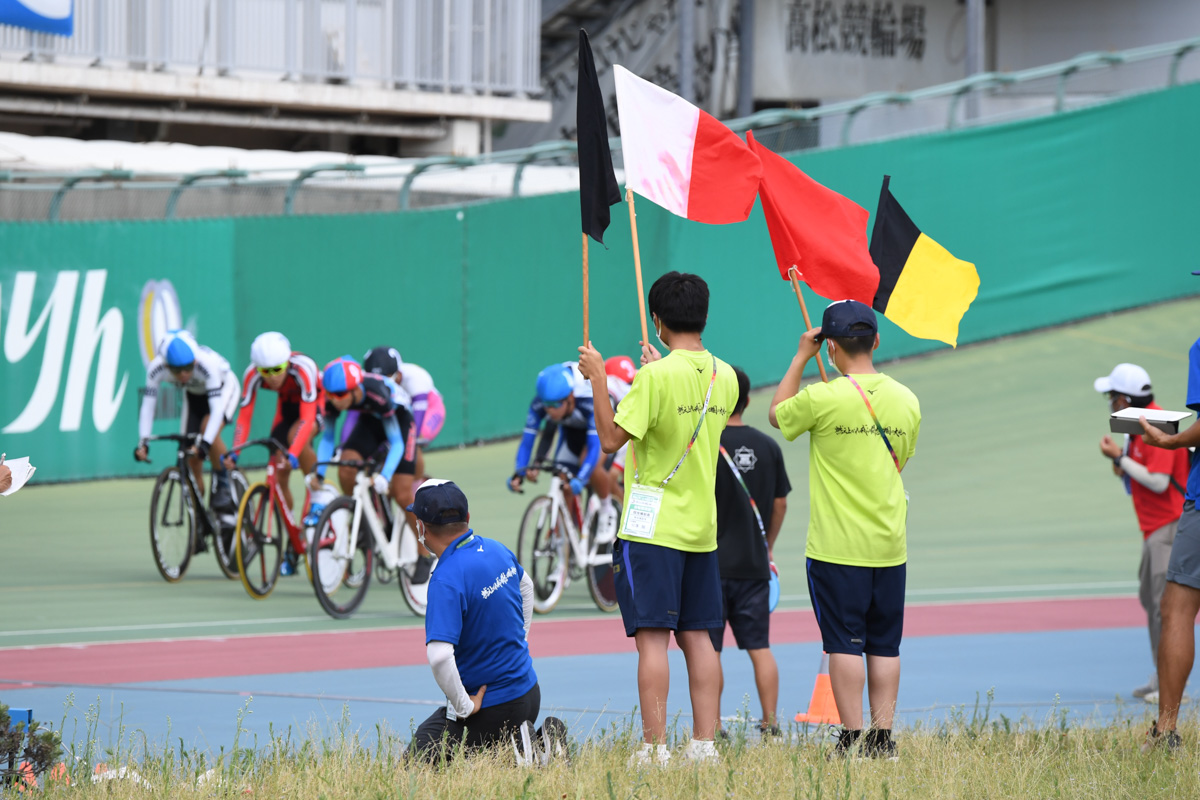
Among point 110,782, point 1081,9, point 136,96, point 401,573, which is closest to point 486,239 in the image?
point 136,96

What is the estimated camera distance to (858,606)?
671 centimetres

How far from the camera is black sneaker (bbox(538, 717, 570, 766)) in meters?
6.33

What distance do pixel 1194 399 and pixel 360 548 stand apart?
6705mm

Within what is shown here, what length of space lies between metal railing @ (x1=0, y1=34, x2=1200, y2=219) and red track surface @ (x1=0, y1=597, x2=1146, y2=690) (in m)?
9.09

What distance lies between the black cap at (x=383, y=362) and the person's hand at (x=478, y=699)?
19.4ft

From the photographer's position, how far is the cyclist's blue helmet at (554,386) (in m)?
11.4

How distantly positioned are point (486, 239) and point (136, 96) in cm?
696

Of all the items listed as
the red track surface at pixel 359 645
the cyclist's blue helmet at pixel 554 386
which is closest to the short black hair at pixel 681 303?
the red track surface at pixel 359 645

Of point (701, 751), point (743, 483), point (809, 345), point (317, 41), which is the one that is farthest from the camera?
point (317, 41)

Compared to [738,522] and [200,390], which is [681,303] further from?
[200,390]

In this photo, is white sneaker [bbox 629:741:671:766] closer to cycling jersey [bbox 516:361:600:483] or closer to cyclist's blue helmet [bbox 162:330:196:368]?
cycling jersey [bbox 516:361:600:483]

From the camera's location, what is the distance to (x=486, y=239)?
2050cm

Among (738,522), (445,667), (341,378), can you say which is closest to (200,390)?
(341,378)

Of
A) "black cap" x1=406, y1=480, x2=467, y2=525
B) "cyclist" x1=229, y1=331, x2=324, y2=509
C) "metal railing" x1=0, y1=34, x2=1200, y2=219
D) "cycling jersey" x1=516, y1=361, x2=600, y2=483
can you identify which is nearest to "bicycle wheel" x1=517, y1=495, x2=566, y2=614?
"cycling jersey" x1=516, y1=361, x2=600, y2=483
